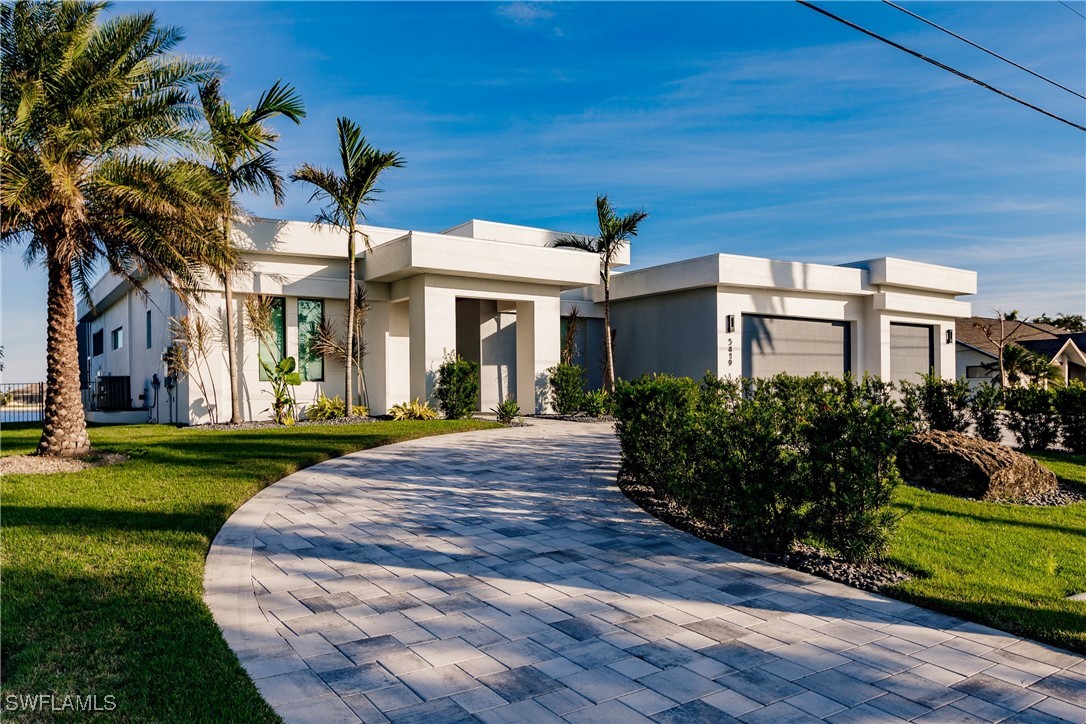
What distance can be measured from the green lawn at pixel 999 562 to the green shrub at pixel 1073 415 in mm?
4486

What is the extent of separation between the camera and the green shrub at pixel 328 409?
16.0 meters

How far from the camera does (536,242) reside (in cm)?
2286

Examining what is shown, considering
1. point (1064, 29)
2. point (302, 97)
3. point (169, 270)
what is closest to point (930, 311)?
point (1064, 29)

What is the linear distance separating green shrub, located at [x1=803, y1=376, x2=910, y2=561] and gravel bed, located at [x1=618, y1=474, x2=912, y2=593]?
141 mm

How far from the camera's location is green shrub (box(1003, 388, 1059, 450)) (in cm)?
1233

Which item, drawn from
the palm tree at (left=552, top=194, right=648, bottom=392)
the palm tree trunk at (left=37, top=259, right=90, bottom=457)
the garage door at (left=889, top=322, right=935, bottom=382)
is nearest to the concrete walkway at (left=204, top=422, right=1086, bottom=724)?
the palm tree trunk at (left=37, top=259, right=90, bottom=457)

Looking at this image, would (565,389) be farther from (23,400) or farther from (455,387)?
(23,400)

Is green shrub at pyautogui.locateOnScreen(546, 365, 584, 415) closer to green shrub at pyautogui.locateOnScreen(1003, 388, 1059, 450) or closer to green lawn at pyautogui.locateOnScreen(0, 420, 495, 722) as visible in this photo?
green lawn at pyautogui.locateOnScreen(0, 420, 495, 722)

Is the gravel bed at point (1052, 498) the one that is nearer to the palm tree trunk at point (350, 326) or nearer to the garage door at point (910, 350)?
the palm tree trunk at point (350, 326)

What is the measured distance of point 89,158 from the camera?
9742 millimetres

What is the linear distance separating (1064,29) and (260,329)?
619 inches

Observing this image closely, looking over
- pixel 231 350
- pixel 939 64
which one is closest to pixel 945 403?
pixel 939 64

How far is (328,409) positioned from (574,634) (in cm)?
1321

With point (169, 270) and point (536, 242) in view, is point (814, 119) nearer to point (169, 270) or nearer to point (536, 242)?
point (536, 242)
